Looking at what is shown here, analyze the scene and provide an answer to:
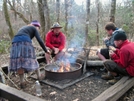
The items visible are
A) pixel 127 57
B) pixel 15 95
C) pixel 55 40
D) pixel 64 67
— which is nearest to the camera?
pixel 15 95

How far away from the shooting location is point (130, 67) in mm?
3766

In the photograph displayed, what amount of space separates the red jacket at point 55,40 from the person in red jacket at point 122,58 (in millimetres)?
1844

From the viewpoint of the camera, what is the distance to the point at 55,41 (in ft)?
18.7

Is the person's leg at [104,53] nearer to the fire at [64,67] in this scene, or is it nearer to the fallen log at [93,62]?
the fallen log at [93,62]

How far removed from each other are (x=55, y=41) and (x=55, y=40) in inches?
1.6

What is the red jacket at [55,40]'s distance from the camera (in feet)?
18.3

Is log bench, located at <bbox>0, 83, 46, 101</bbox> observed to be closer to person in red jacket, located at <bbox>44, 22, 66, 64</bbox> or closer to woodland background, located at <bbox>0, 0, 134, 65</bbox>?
person in red jacket, located at <bbox>44, 22, 66, 64</bbox>

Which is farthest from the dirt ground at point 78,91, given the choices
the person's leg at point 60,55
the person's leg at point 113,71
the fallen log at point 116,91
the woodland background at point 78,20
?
the woodland background at point 78,20

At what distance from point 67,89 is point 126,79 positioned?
4.54 ft

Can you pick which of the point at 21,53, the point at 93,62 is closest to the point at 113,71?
the point at 93,62

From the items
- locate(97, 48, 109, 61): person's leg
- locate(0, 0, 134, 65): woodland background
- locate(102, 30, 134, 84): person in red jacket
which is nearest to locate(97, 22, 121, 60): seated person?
locate(97, 48, 109, 61): person's leg

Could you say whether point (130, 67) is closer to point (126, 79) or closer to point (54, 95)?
point (126, 79)

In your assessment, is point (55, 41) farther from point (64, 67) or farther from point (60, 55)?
point (64, 67)

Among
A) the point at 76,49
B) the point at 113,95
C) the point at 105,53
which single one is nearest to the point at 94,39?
the point at 76,49
